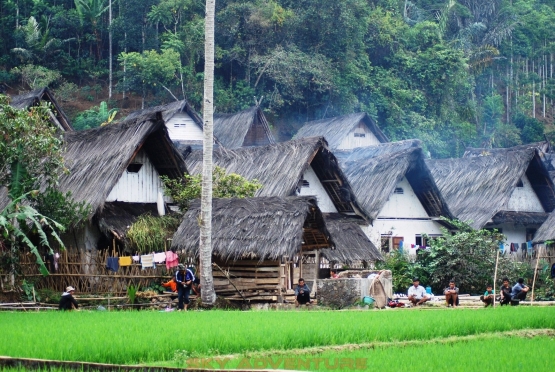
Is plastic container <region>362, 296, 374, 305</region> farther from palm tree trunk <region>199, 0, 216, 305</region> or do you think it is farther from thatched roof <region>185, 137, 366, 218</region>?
thatched roof <region>185, 137, 366, 218</region>

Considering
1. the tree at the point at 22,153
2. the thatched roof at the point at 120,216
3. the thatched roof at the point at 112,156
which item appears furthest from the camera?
the thatched roof at the point at 112,156

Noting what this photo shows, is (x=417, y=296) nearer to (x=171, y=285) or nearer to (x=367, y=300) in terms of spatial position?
(x=367, y=300)

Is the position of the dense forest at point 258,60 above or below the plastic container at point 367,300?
above

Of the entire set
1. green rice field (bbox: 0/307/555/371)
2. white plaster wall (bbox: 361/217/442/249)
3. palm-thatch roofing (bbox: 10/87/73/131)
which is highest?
palm-thatch roofing (bbox: 10/87/73/131)

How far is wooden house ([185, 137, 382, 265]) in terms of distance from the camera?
27.5 m

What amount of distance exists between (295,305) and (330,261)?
5.45 meters

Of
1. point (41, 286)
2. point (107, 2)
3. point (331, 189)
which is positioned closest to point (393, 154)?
point (331, 189)

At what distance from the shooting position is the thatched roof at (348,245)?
26.8 m

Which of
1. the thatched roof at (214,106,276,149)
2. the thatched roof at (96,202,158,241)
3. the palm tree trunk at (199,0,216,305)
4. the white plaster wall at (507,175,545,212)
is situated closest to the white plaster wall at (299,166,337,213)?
the thatched roof at (96,202,158,241)

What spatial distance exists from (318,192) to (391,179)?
12.6 ft

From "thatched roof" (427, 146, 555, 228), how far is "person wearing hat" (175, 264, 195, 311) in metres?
16.1

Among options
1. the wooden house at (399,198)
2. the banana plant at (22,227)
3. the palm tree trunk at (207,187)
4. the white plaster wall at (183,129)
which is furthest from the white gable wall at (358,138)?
the banana plant at (22,227)

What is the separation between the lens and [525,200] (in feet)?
118

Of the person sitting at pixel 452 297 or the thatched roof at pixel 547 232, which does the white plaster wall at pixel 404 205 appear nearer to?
the thatched roof at pixel 547 232
